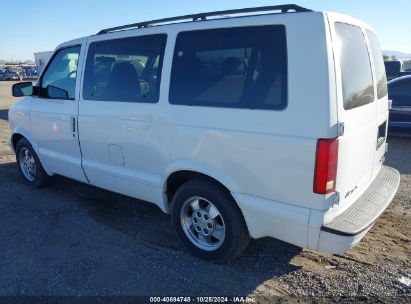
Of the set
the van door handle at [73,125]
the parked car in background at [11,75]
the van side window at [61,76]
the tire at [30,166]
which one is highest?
the van side window at [61,76]

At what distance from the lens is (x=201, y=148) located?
3047 millimetres

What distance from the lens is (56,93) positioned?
15.0 feet

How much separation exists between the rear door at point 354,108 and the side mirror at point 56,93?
126 inches

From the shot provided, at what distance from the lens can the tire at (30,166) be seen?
5223 millimetres

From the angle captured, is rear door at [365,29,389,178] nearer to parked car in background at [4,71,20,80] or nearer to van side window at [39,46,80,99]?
van side window at [39,46,80,99]

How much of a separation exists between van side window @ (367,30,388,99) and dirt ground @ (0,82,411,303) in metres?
1.50

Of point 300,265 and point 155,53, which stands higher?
point 155,53

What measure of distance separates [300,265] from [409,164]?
4.13 m

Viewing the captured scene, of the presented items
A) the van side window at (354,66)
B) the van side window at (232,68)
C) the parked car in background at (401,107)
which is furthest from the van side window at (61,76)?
the parked car in background at (401,107)

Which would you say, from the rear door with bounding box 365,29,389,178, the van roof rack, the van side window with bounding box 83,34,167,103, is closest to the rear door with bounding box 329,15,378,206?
the rear door with bounding box 365,29,389,178

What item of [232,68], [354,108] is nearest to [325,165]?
[354,108]

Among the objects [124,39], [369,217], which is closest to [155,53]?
[124,39]

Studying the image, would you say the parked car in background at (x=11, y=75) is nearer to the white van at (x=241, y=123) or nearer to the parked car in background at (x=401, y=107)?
the parked car in background at (x=401, y=107)

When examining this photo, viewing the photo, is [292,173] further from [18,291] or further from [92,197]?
[92,197]
